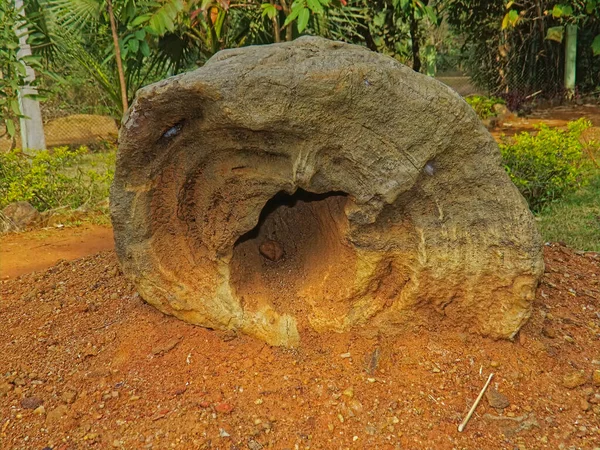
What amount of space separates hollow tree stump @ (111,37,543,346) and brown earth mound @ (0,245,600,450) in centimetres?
11

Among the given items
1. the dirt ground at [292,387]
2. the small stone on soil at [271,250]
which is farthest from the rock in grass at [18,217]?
the small stone on soil at [271,250]

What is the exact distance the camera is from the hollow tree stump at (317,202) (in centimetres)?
204

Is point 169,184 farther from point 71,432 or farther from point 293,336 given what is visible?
point 71,432

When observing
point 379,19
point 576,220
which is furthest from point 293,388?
point 379,19

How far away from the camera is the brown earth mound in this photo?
7.02 feet

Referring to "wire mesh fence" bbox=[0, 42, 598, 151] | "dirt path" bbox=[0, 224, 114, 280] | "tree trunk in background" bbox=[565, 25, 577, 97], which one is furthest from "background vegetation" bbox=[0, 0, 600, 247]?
"wire mesh fence" bbox=[0, 42, 598, 151]

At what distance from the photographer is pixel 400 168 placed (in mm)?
2135

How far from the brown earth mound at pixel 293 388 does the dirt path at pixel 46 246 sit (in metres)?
1.77

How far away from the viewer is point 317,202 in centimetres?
260

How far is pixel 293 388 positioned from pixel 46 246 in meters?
3.40

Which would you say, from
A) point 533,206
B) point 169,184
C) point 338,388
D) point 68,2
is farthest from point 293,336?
point 68,2

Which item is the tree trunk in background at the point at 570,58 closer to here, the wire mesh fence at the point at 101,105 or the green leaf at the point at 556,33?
the wire mesh fence at the point at 101,105

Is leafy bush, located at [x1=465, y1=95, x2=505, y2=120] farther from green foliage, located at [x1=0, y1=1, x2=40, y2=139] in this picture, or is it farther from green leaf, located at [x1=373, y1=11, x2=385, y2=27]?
green foliage, located at [x1=0, y1=1, x2=40, y2=139]

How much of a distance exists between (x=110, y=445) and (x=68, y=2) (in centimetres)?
504
